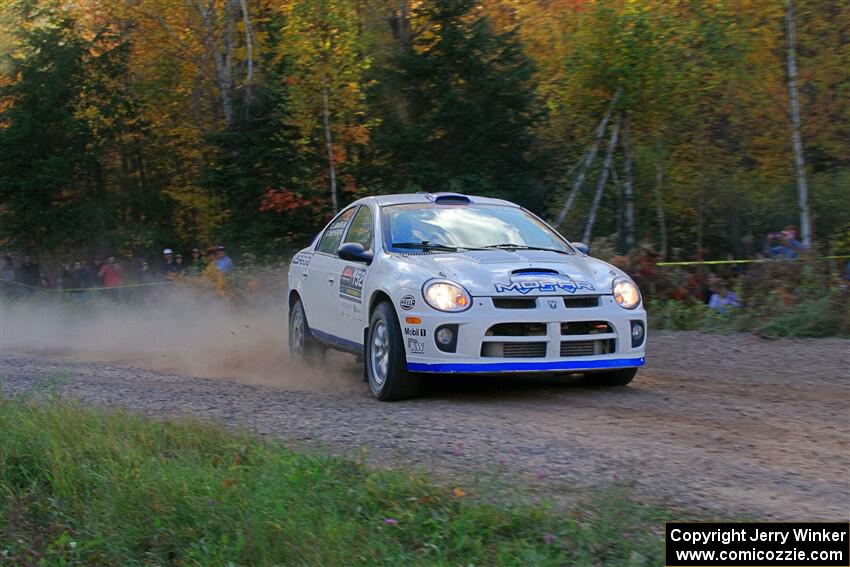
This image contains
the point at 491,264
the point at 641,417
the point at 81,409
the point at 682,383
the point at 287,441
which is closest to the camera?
the point at 287,441

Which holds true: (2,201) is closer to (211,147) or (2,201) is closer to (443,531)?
(211,147)

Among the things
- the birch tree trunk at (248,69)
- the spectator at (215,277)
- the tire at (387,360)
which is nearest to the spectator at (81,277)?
the birch tree trunk at (248,69)

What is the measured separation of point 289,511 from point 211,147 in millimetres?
22359

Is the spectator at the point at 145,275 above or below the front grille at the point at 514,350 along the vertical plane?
above

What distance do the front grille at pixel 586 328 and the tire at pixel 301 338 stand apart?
322 centimetres

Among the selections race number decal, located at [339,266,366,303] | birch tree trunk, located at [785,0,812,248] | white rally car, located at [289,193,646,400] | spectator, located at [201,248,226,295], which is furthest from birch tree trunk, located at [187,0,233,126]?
white rally car, located at [289,193,646,400]

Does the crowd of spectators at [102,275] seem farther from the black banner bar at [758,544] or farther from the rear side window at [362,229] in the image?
the black banner bar at [758,544]

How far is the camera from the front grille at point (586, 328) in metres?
7.59

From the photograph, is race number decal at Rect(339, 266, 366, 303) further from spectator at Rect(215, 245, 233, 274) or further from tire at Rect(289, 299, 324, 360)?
spectator at Rect(215, 245, 233, 274)

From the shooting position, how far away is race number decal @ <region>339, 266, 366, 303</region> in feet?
28.2

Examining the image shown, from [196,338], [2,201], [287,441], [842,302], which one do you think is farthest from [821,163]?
[2,201]

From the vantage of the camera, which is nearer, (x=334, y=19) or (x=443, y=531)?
(x=443, y=531)

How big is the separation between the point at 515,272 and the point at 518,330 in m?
0.47

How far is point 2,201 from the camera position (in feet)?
107
